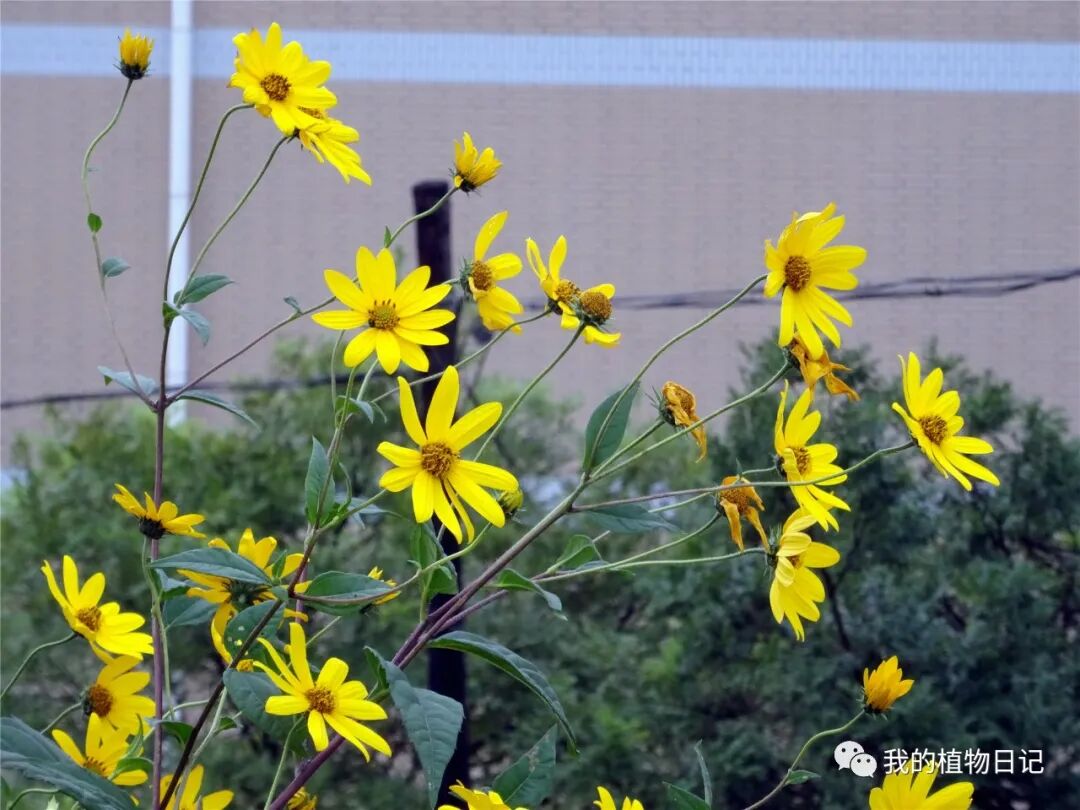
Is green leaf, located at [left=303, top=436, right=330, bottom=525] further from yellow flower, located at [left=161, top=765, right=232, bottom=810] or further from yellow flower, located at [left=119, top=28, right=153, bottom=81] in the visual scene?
yellow flower, located at [left=119, top=28, right=153, bottom=81]

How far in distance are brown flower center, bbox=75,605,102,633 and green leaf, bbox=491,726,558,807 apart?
241 millimetres

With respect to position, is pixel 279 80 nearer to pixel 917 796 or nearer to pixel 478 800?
pixel 478 800

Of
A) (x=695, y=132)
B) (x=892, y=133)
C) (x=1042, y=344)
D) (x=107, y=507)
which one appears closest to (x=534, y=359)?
(x=695, y=132)

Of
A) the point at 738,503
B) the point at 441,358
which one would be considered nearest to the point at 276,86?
the point at 738,503

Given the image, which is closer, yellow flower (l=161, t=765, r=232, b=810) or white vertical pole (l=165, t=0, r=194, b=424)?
yellow flower (l=161, t=765, r=232, b=810)

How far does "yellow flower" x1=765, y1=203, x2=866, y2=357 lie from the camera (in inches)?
21.8

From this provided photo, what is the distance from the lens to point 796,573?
576 millimetres

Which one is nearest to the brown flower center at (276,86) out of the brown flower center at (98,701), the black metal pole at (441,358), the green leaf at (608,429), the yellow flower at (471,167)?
the yellow flower at (471,167)

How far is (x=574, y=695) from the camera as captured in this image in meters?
1.84

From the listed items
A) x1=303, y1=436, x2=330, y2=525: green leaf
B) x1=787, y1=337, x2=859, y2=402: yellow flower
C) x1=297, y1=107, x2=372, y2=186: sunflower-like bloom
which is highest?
x1=297, y1=107, x2=372, y2=186: sunflower-like bloom

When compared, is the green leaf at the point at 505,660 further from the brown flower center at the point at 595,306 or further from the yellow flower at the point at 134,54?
the yellow flower at the point at 134,54

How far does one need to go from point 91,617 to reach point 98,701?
0.19 feet

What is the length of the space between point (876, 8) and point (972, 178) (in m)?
0.88

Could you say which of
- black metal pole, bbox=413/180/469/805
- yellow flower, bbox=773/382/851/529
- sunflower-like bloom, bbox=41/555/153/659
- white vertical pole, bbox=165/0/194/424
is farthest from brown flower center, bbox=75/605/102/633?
white vertical pole, bbox=165/0/194/424
